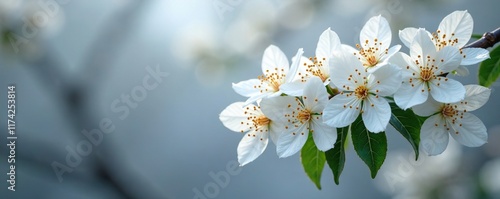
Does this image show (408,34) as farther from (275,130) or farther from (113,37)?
(113,37)

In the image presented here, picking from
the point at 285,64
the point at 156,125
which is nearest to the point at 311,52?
the point at 156,125

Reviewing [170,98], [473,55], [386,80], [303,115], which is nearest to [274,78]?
[303,115]

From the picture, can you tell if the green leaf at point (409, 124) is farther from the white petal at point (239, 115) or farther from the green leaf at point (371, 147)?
the white petal at point (239, 115)

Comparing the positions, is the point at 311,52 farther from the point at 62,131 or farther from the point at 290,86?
the point at 290,86

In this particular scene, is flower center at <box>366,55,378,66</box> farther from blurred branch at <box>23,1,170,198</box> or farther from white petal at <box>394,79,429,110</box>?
blurred branch at <box>23,1,170,198</box>

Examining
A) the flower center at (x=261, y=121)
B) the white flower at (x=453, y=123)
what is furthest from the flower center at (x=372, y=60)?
the flower center at (x=261, y=121)

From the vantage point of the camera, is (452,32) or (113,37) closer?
(452,32)

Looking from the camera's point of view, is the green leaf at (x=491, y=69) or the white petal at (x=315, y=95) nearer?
the white petal at (x=315, y=95)
